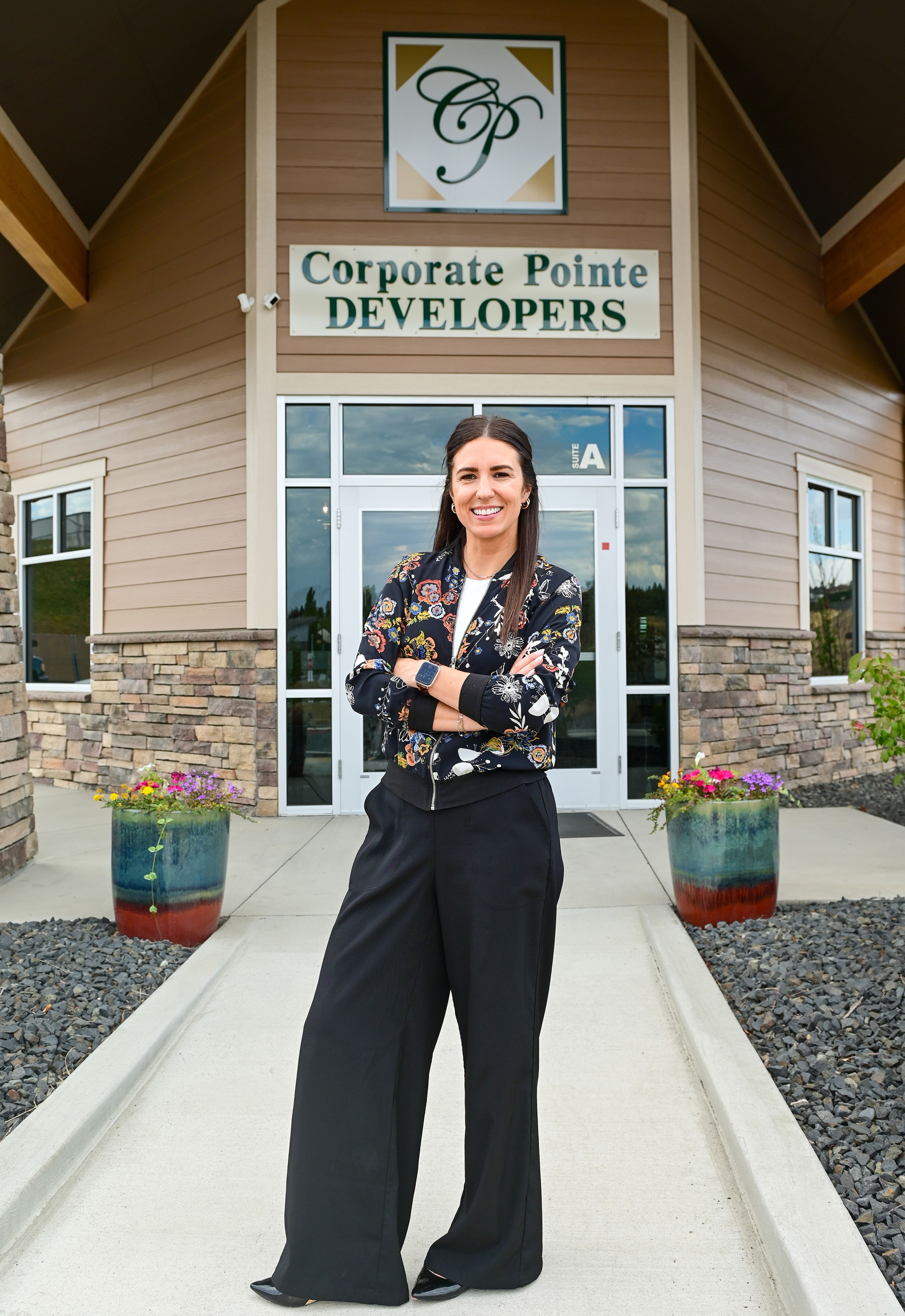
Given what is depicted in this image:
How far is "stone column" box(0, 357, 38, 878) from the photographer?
15.9 feet

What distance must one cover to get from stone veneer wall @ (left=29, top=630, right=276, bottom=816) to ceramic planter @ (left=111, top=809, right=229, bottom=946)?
2.75 metres

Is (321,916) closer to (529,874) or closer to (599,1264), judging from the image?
(599,1264)

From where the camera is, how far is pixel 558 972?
3.51 metres

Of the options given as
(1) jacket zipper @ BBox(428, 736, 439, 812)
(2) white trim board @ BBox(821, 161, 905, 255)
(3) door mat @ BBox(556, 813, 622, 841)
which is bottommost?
(3) door mat @ BBox(556, 813, 622, 841)

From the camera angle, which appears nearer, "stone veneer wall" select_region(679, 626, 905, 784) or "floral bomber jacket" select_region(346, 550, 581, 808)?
"floral bomber jacket" select_region(346, 550, 581, 808)

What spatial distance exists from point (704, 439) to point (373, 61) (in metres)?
3.39

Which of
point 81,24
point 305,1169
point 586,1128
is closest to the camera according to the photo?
point 305,1169

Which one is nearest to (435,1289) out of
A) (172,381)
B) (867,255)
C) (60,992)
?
(60,992)

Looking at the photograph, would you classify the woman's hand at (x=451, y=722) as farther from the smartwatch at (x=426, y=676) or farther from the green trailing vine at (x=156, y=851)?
the green trailing vine at (x=156, y=851)

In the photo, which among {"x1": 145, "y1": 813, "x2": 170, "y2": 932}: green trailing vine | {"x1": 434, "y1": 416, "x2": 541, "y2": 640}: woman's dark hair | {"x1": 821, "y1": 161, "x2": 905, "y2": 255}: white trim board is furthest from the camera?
{"x1": 821, "y1": 161, "x2": 905, "y2": 255}: white trim board

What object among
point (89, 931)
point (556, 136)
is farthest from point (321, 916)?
point (556, 136)

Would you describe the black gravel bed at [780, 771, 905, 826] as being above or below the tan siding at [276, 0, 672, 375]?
below

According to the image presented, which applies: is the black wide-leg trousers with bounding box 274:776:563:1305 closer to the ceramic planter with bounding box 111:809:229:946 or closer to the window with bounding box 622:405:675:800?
the ceramic planter with bounding box 111:809:229:946

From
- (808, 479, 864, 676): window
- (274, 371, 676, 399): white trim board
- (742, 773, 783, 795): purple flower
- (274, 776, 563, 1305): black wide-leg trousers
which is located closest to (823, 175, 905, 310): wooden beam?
(808, 479, 864, 676): window
